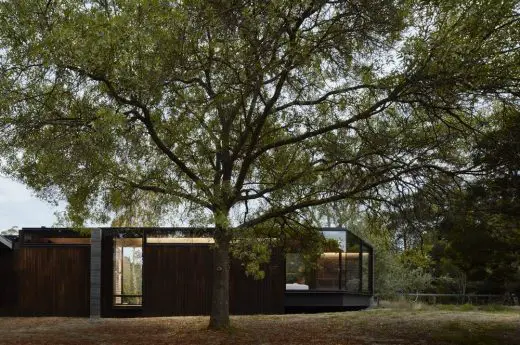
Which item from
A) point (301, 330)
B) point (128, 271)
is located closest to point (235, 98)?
point (301, 330)

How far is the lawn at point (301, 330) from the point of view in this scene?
11.2 meters

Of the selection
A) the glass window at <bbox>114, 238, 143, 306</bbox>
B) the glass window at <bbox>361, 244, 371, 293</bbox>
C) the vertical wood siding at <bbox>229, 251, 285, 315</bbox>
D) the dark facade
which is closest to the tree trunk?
the dark facade

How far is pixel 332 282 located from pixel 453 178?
793 cm

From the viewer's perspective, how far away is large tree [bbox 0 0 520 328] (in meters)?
8.90

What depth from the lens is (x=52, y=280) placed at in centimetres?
1880

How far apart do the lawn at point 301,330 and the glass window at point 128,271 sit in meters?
2.74

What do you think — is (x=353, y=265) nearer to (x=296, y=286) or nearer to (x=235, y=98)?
(x=296, y=286)

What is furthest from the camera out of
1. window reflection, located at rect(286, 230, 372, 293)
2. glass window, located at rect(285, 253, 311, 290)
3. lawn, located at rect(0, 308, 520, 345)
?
glass window, located at rect(285, 253, 311, 290)

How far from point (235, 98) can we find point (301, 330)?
517 cm

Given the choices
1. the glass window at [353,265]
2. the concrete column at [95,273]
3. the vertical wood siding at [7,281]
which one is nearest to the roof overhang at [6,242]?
the vertical wood siding at [7,281]

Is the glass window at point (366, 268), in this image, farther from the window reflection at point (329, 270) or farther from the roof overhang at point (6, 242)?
the roof overhang at point (6, 242)

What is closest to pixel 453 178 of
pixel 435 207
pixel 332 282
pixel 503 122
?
pixel 435 207

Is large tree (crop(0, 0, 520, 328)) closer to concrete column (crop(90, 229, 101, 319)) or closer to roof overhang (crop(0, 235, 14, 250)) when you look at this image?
concrete column (crop(90, 229, 101, 319))

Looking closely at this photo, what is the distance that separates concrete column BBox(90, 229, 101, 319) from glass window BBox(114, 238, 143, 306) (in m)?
0.52
